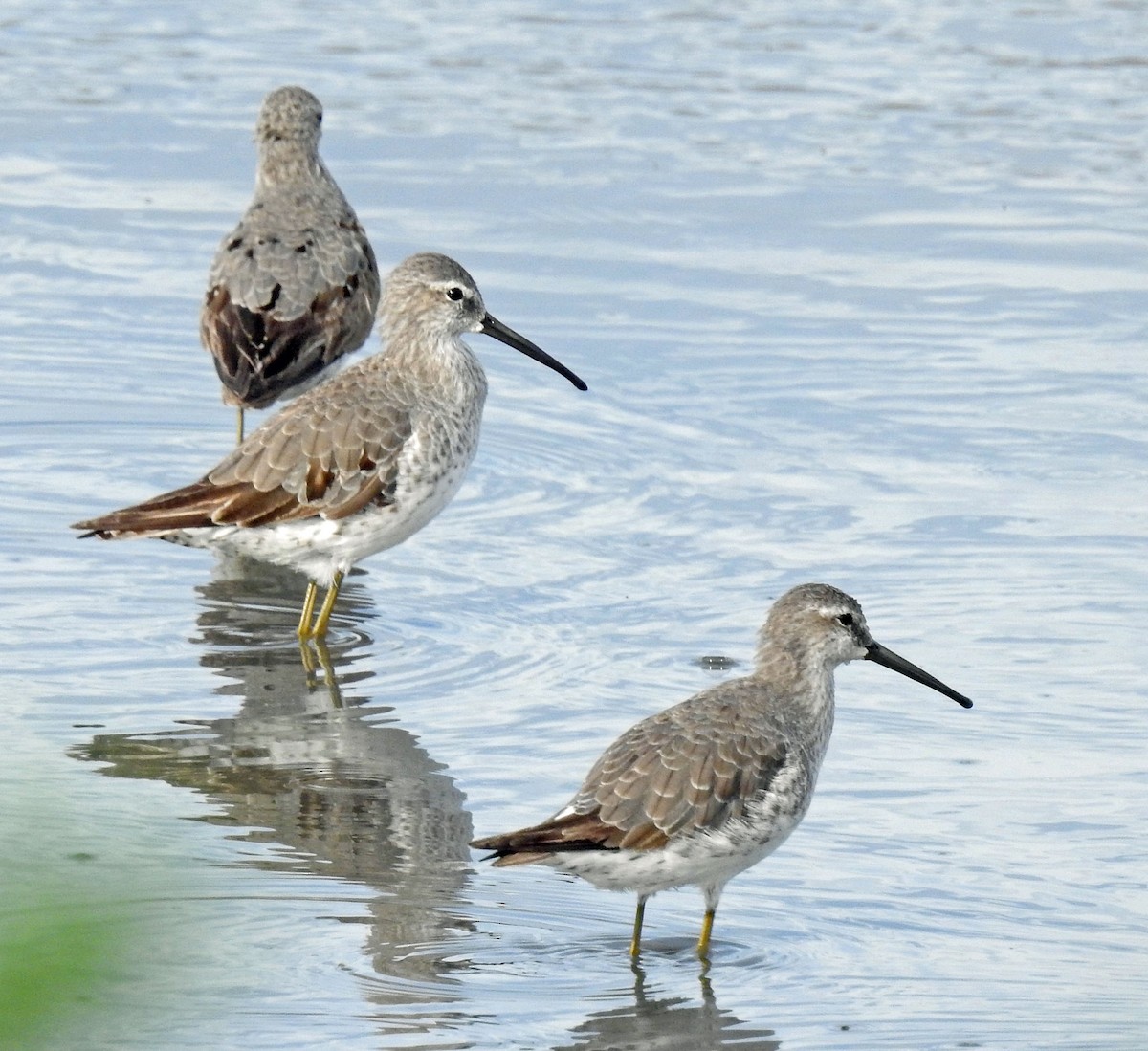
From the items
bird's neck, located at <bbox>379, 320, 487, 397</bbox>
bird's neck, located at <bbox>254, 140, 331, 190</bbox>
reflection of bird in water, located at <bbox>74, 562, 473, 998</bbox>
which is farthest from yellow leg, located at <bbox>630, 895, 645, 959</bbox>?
bird's neck, located at <bbox>254, 140, 331, 190</bbox>

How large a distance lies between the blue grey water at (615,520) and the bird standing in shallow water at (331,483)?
13.7 inches

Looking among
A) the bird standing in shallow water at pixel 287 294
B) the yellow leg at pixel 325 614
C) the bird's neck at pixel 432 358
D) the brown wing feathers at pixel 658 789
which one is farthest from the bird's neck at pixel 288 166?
the brown wing feathers at pixel 658 789

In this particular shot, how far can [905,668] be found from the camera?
6.70 m

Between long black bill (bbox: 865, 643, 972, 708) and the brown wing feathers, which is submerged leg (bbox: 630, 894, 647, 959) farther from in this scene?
long black bill (bbox: 865, 643, 972, 708)

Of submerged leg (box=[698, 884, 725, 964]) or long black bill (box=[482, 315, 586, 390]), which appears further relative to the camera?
long black bill (box=[482, 315, 586, 390])

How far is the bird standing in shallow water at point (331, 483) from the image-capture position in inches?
324

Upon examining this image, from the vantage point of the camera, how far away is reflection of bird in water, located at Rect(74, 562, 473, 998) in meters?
5.65

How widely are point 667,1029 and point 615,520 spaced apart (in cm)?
448

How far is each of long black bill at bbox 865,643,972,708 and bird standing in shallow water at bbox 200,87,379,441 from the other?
13.9ft

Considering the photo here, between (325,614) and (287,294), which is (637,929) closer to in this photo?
(325,614)

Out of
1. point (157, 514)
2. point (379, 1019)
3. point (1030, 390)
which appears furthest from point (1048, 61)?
point (379, 1019)

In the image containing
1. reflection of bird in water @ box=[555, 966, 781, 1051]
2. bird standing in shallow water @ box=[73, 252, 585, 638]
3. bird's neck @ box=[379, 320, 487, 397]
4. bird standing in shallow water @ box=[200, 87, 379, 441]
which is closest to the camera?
reflection of bird in water @ box=[555, 966, 781, 1051]

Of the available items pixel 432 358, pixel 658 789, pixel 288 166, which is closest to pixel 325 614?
pixel 432 358

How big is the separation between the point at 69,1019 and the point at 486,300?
34.5 feet
